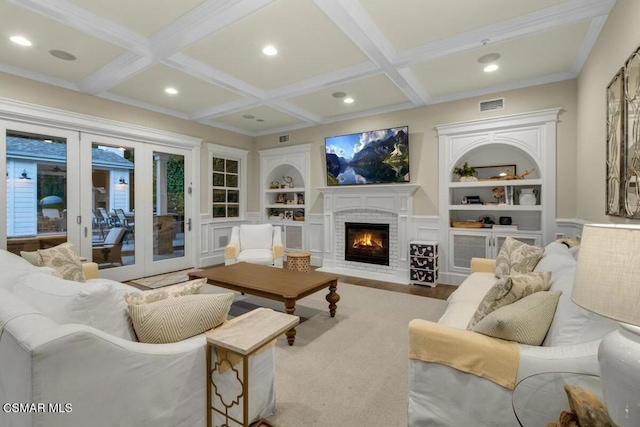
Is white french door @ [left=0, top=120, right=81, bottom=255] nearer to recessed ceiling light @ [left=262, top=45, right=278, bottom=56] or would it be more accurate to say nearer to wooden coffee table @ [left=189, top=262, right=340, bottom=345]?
wooden coffee table @ [left=189, top=262, right=340, bottom=345]

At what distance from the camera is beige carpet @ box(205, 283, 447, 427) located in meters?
1.81

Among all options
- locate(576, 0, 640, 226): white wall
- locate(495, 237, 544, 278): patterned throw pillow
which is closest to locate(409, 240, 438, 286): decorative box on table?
locate(495, 237, 544, 278): patterned throw pillow

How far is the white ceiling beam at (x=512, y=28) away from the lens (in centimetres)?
256

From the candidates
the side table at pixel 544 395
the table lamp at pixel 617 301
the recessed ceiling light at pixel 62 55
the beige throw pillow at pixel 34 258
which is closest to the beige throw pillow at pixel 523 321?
the side table at pixel 544 395

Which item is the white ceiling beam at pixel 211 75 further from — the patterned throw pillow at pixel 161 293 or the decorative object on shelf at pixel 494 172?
the decorative object on shelf at pixel 494 172

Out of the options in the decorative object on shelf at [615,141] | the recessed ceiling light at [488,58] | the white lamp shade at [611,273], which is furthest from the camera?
the recessed ceiling light at [488,58]

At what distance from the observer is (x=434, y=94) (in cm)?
457

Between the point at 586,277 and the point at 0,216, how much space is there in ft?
17.9

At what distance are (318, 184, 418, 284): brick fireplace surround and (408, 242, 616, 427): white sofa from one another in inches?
128

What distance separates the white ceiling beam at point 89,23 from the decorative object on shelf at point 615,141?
167 inches

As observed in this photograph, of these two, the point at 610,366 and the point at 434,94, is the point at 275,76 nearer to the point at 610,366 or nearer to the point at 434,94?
the point at 434,94

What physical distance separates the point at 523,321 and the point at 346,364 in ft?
4.44

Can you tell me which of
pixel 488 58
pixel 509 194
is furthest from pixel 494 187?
pixel 488 58

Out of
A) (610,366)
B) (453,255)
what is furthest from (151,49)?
(453,255)
